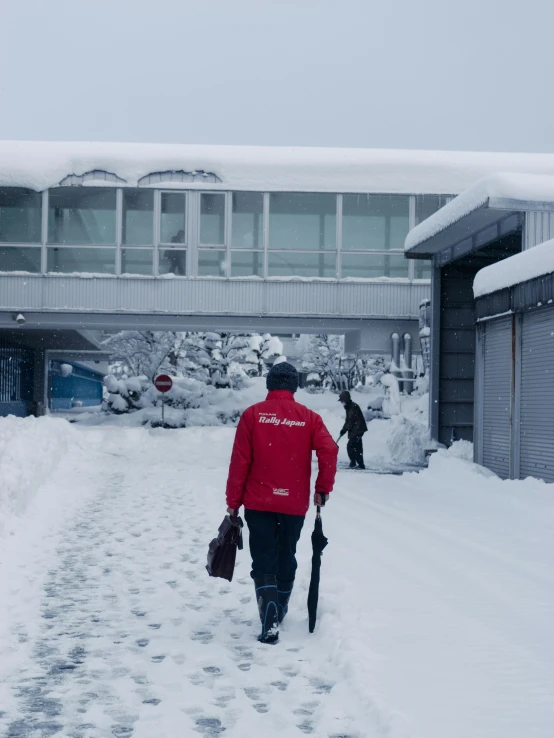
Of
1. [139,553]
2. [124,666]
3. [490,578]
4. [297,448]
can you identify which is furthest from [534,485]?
[124,666]

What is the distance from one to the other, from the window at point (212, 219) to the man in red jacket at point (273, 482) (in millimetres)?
19041

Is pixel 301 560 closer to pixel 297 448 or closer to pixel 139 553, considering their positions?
pixel 139 553

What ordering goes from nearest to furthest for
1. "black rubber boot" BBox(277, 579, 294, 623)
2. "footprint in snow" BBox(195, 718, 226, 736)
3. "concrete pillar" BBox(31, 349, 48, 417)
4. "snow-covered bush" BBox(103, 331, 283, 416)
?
"footprint in snow" BBox(195, 718, 226, 736) < "black rubber boot" BBox(277, 579, 294, 623) < "snow-covered bush" BBox(103, 331, 283, 416) < "concrete pillar" BBox(31, 349, 48, 417)

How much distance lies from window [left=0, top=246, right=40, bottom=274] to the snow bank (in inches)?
180

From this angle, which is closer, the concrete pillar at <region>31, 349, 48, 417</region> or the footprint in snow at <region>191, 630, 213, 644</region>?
the footprint in snow at <region>191, 630, 213, 644</region>

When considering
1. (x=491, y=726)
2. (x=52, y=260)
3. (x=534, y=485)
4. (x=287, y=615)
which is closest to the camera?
(x=491, y=726)

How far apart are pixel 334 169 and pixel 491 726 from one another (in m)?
21.4

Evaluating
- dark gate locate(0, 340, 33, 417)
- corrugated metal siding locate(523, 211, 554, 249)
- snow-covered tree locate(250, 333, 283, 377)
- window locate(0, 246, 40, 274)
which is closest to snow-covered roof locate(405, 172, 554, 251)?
corrugated metal siding locate(523, 211, 554, 249)

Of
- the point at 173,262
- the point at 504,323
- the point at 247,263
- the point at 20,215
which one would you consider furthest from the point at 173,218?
the point at 504,323

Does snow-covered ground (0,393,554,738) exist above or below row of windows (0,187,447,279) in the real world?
below

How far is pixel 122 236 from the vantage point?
24.0 meters

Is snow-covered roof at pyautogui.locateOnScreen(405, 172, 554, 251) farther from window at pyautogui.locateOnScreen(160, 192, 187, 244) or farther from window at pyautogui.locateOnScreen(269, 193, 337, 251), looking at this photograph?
window at pyautogui.locateOnScreen(160, 192, 187, 244)

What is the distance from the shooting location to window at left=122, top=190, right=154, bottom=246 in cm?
2408

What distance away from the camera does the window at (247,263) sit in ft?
78.5
